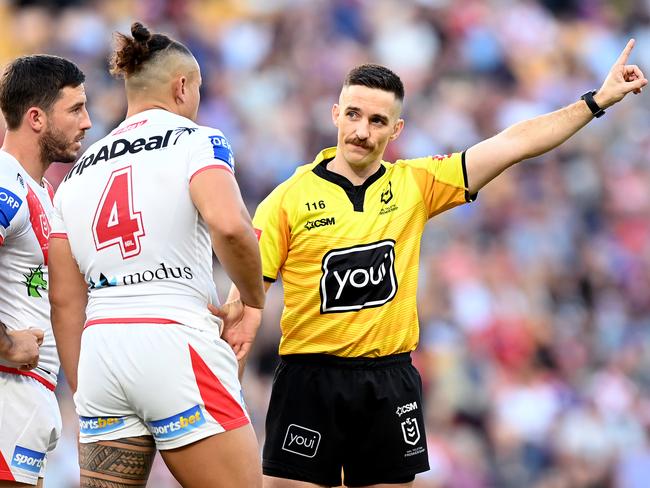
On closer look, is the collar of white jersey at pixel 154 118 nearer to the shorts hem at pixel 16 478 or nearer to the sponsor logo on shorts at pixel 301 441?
the shorts hem at pixel 16 478

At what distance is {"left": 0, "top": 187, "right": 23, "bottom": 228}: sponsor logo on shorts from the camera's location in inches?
206

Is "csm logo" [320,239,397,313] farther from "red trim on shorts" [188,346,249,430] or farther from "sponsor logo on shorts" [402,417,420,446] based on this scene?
"red trim on shorts" [188,346,249,430]

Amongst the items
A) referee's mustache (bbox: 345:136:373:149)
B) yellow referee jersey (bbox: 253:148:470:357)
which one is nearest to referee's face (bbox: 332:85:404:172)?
referee's mustache (bbox: 345:136:373:149)

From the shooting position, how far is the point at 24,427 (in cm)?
536

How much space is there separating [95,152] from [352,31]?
402 inches

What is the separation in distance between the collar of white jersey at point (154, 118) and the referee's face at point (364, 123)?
132 centimetres

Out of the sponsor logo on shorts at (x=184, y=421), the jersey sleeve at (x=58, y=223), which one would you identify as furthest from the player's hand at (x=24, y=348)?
the sponsor logo on shorts at (x=184, y=421)

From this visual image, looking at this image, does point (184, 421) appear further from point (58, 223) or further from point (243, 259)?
point (58, 223)

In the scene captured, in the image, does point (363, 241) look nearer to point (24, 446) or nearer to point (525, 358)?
point (24, 446)

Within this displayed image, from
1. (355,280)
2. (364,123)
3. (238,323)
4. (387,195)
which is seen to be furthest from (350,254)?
(238,323)

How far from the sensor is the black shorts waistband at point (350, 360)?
607 cm

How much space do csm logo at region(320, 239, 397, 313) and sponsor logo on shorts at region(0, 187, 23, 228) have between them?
1.55m

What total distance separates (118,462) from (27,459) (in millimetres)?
691

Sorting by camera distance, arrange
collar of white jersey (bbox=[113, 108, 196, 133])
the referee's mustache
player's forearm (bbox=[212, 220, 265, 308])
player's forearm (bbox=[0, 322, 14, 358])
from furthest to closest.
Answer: the referee's mustache
player's forearm (bbox=[0, 322, 14, 358])
collar of white jersey (bbox=[113, 108, 196, 133])
player's forearm (bbox=[212, 220, 265, 308])
